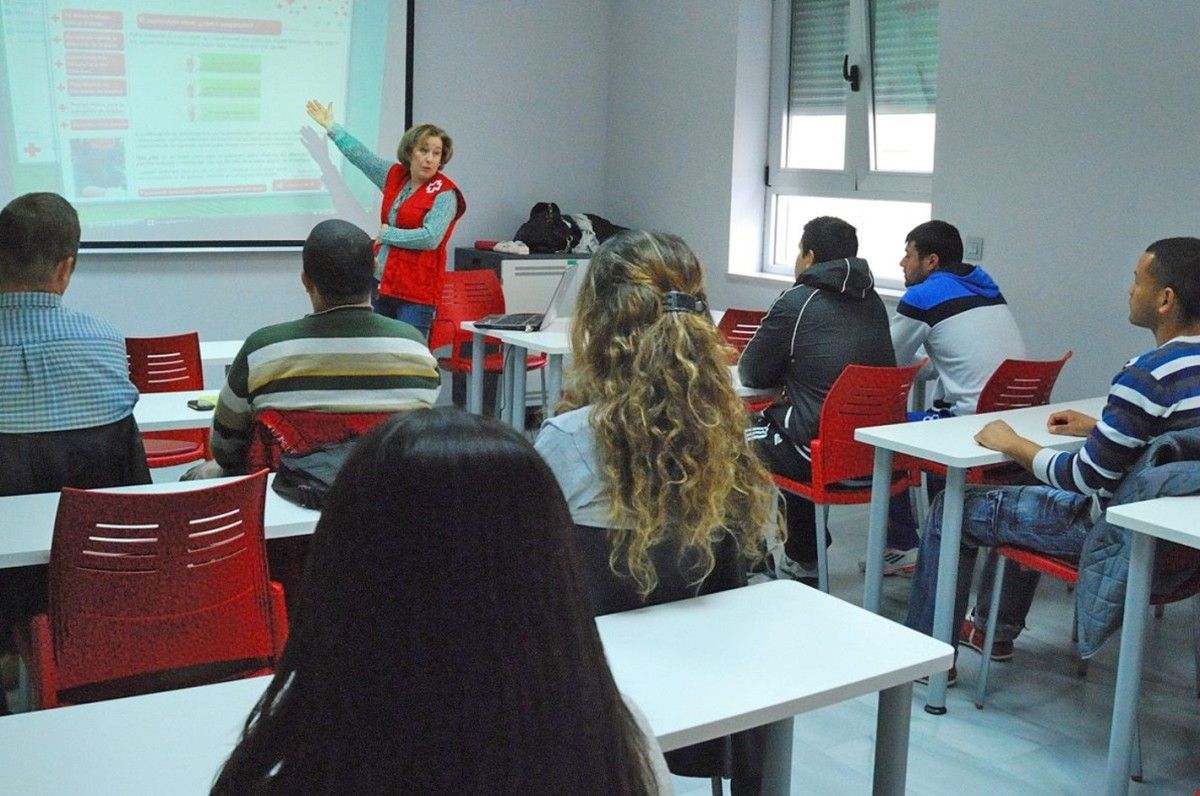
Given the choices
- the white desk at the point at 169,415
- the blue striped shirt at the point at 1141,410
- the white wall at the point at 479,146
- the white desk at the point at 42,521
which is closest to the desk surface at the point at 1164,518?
the blue striped shirt at the point at 1141,410

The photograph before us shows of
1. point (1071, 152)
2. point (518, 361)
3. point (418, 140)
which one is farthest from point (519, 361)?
point (1071, 152)

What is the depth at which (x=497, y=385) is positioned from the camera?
6480 mm

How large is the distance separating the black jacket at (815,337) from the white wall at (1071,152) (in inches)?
55.7

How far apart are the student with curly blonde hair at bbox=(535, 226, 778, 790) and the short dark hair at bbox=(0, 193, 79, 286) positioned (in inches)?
50.2

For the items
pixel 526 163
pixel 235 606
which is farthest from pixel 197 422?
pixel 526 163

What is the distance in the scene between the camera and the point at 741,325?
530cm

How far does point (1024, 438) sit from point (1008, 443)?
12 centimetres

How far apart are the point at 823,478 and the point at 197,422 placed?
1844 millimetres

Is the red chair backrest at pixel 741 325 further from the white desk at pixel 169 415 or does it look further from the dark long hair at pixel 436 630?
the dark long hair at pixel 436 630

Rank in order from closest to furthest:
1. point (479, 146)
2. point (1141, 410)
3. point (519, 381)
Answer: point (1141, 410) → point (519, 381) → point (479, 146)

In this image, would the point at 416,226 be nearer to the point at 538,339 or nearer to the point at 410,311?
the point at 410,311

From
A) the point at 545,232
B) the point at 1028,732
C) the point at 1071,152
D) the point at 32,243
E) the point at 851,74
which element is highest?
the point at 851,74

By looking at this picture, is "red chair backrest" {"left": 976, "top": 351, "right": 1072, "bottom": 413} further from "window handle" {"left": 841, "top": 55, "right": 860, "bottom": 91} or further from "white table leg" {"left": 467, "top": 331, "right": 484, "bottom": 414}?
"window handle" {"left": 841, "top": 55, "right": 860, "bottom": 91}

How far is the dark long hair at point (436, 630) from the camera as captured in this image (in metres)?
0.82
